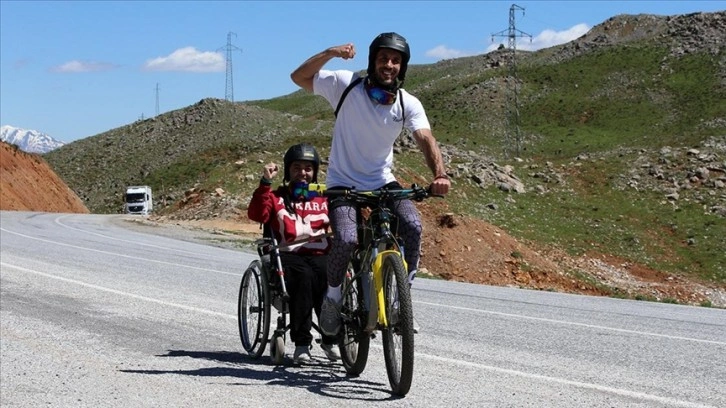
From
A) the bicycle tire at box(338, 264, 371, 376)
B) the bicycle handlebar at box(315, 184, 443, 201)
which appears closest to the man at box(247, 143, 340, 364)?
the bicycle tire at box(338, 264, 371, 376)

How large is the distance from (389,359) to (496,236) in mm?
25979

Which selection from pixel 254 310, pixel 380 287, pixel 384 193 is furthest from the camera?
pixel 254 310

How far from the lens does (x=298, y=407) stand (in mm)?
6371

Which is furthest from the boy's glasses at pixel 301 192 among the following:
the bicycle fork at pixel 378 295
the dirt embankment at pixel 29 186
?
the dirt embankment at pixel 29 186

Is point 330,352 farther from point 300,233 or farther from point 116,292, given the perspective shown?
point 116,292

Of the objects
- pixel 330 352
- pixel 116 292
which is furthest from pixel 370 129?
pixel 116 292

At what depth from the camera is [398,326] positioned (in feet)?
21.3

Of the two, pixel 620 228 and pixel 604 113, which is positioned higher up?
pixel 604 113

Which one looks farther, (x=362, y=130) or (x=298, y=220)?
(x=298, y=220)

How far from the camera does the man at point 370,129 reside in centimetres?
688

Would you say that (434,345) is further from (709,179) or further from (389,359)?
(709,179)

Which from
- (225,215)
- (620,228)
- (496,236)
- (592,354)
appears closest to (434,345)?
(592,354)

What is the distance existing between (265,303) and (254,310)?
0.24m

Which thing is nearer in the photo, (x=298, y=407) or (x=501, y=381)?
(x=298, y=407)
